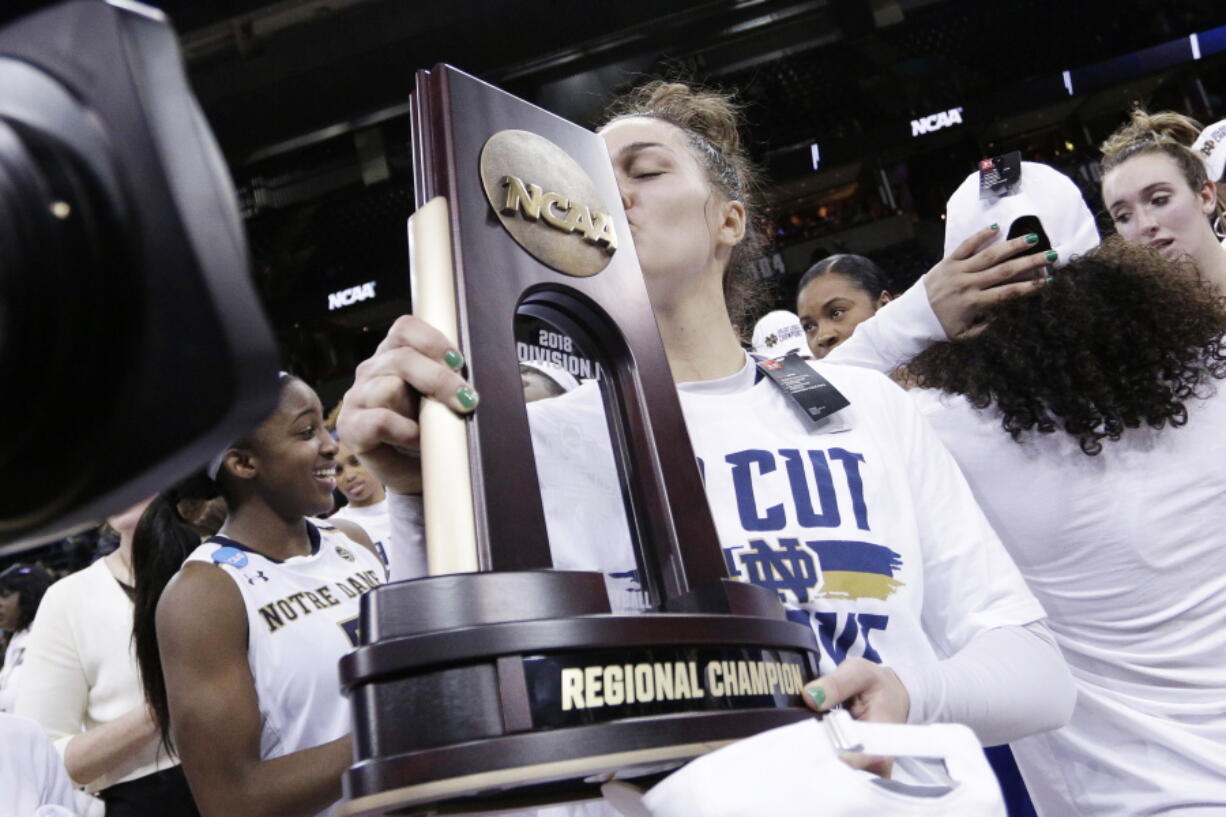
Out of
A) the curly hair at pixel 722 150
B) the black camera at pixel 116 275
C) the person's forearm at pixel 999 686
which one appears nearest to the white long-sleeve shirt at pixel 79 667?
the curly hair at pixel 722 150

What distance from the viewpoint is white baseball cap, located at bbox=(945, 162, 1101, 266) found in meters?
1.44

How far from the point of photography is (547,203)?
729 millimetres

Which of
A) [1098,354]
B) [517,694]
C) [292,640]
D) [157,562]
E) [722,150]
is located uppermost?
[722,150]

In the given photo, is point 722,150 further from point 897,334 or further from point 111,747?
point 111,747

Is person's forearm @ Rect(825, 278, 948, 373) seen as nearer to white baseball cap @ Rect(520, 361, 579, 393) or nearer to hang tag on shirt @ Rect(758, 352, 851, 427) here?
hang tag on shirt @ Rect(758, 352, 851, 427)

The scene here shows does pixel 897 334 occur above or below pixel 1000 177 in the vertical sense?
below

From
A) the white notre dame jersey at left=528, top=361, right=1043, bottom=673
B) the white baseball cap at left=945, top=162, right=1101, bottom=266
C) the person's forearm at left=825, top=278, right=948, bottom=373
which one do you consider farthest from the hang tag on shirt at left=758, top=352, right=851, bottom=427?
the white baseball cap at left=945, top=162, right=1101, bottom=266

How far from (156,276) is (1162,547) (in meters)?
1.27

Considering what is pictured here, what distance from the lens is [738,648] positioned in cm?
65

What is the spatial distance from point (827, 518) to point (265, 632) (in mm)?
892

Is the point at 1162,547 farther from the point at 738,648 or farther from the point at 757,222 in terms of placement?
the point at 738,648

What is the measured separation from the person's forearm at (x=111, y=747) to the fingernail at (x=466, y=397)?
1.65 m

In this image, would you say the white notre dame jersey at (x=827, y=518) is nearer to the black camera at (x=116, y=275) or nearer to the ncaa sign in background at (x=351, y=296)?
the black camera at (x=116, y=275)

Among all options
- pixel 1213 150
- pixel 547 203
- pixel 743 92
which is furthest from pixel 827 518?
pixel 743 92
